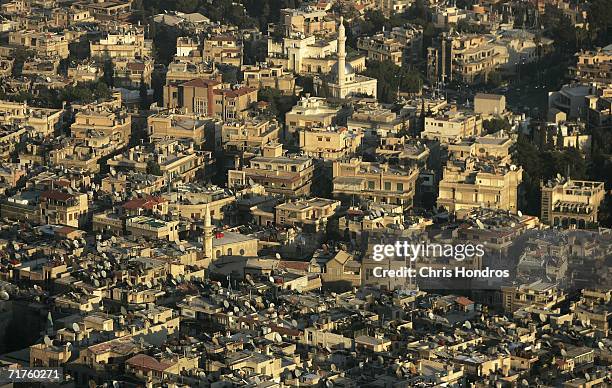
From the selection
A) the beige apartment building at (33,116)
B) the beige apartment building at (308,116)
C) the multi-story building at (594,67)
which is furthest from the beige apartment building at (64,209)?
the multi-story building at (594,67)

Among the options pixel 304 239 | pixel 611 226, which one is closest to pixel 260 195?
pixel 304 239

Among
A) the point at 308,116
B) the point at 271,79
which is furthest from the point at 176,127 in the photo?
the point at 271,79

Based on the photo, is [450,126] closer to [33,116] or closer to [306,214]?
[306,214]

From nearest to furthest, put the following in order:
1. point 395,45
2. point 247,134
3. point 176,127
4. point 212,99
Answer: point 247,134, point 176,127, point 212,99, point 395,45

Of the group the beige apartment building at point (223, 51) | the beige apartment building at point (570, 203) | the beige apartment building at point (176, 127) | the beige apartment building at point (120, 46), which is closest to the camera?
the beige apartment building at point (570, 203)

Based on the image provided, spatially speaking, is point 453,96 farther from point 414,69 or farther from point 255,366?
point 255,366

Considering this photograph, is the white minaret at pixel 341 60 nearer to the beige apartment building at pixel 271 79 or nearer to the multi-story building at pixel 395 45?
the beige apartment building at pixel 271 79
